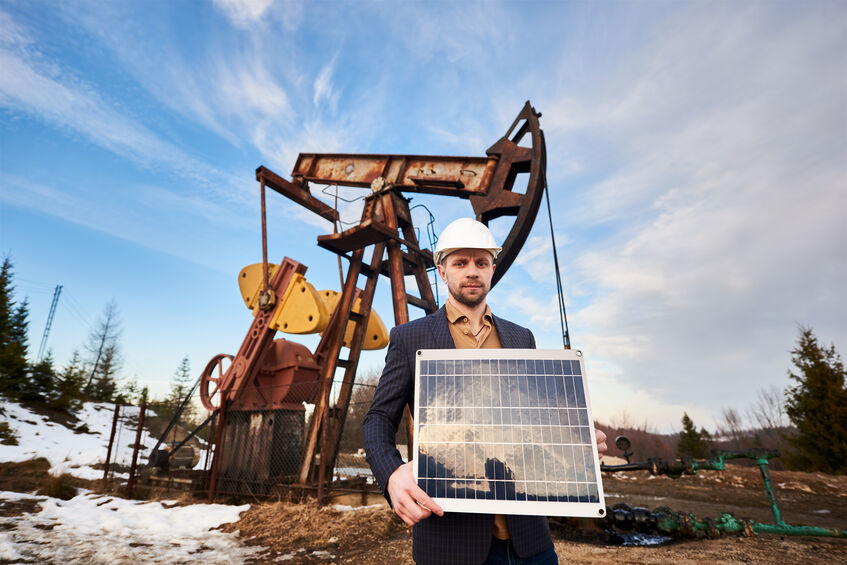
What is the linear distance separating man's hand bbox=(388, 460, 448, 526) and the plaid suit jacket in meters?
0.12

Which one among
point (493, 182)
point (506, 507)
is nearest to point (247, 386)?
point (493, 182)

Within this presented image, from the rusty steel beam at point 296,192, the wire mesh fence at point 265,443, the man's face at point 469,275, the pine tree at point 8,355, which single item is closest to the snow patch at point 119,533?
the wire mesh fence at point 265,443

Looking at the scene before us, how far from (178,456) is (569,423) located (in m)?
14.5

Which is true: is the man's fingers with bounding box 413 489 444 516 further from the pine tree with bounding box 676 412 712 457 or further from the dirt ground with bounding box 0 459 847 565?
the pine tree with bounding box 676 412 712 457

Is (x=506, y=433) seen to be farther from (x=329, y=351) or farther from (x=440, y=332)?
(x=329, y=351)

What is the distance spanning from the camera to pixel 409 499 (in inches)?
55.0

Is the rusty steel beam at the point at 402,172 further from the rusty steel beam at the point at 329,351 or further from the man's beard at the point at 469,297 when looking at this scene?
the man's beard at the point at 469,297

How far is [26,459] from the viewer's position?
14242 millimetres

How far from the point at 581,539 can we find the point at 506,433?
19.8ft

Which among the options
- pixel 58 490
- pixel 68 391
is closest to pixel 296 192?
pixel 58 490

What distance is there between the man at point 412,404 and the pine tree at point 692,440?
30.8 m

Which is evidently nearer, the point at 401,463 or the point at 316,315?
the point at 401,463

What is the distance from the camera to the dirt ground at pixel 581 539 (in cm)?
478

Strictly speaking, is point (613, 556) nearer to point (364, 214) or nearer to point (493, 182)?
point (493, 182)
